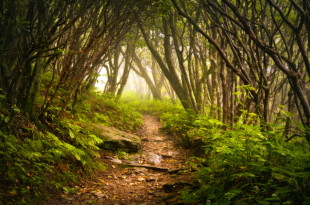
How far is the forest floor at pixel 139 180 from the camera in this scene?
10.6 ft

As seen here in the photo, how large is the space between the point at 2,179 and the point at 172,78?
7138 mm

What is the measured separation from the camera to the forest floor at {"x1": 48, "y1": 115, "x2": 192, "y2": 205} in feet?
10.6

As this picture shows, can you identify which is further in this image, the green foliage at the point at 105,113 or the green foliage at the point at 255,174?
the green foliage at the point at 105,113

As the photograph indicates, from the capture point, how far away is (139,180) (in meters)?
4.36

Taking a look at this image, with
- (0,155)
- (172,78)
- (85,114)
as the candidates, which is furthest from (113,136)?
(172,78)

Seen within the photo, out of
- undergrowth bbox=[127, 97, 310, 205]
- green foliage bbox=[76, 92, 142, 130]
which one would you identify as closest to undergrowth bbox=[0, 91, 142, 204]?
green foliage bbox=[76, 92, 142, 130]

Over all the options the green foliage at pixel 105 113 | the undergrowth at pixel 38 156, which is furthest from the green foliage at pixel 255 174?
the green foliage at pixel 105 113

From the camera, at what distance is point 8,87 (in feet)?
11.2

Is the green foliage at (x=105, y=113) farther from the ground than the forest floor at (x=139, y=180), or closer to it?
farther from the ground

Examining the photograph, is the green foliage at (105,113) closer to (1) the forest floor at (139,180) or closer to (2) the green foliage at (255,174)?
(1) the forest floor at (139,180)

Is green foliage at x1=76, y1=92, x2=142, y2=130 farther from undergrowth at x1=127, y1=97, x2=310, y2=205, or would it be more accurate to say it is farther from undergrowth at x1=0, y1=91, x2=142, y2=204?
undergrowth at x1=127, y1=97, x2=310, y2=205

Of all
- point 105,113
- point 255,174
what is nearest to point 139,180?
point 255,174

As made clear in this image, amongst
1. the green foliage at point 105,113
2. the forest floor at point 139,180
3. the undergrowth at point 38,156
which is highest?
the green foliage at point 105,113

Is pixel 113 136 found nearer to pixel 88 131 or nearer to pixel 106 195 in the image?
pixel 88 131
